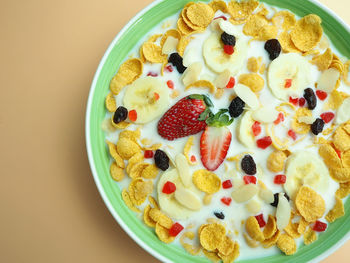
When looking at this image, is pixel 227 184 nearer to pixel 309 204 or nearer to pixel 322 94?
pixel 309 204

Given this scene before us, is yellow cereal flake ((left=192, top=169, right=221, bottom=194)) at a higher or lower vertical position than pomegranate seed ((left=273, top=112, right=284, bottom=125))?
lower

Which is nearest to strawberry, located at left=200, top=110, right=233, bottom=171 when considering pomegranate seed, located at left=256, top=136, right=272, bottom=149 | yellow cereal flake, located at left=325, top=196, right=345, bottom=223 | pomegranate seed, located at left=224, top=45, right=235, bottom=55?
pomegranate seed, located at left=256, top=136, right=272, bottom=149

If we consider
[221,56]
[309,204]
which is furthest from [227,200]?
[221,56]

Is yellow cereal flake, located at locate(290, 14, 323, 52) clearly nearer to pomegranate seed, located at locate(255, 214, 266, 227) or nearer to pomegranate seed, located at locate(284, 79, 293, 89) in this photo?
pomegranate seed, located at locate(284, 79, 293, 89)

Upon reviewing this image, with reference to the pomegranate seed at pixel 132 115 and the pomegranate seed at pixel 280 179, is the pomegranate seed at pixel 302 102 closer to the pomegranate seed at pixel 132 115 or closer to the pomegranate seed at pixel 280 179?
the pomegranate seed at pixel 280 179

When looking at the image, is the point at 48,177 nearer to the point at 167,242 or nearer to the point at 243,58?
the point at 167,242

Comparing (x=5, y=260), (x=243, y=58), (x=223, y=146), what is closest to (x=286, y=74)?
(x=243, y=58)

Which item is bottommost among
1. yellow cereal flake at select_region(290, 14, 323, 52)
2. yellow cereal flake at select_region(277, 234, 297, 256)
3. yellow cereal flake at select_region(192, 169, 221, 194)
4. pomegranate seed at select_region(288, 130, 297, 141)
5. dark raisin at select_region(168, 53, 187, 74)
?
yellow cereal flake at select_region(277, 234, 297, 256)

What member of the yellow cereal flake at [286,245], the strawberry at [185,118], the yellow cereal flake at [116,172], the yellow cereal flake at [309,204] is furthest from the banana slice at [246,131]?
the yellow cereal flake at [116,172]
